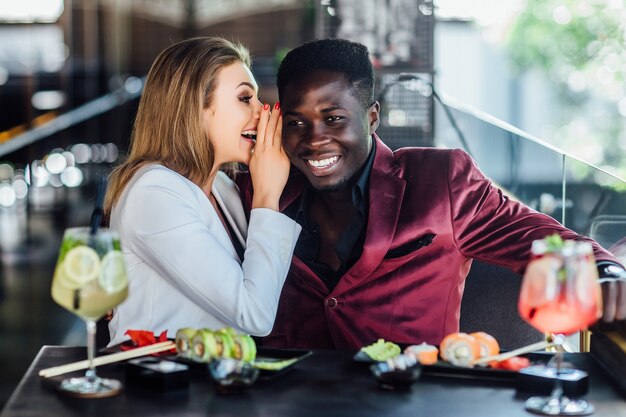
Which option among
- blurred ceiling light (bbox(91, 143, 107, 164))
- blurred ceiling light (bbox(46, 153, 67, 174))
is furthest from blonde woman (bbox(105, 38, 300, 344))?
blurred ceiling light (bbox(91, 143, 107, 164))

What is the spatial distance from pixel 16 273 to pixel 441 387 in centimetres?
556

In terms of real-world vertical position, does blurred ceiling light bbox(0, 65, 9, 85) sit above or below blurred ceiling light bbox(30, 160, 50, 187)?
above

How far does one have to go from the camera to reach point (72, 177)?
30.6 ft

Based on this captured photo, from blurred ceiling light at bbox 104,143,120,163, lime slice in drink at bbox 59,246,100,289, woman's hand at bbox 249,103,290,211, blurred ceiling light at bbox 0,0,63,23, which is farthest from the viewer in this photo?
blurred ceiling light at bbox 0,0,63,23

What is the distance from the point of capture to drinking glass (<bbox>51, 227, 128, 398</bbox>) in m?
1.62

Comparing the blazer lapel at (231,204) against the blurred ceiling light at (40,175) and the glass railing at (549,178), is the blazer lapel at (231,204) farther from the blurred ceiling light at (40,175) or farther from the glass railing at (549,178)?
the blurred ceiling light at (40,175)

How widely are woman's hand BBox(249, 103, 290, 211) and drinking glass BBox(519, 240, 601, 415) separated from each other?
39.7 inches

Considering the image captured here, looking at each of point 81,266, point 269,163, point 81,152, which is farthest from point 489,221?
point 81,152

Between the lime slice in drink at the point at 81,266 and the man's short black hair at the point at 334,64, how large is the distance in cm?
108

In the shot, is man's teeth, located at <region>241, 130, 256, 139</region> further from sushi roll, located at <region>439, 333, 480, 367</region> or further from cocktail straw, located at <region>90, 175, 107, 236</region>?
sushi roll, located at <region>439, 333, 480, 367</region>

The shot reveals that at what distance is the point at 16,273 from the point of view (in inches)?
266

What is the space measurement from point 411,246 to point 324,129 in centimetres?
40

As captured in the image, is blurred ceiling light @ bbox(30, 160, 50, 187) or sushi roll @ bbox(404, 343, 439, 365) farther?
blurred ceiling light @ bbox(30, 160, 50, 187)

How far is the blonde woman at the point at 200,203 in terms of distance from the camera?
2.19 metres
